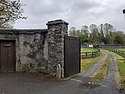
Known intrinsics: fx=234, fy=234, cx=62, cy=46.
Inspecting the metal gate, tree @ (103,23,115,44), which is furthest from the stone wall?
tree @ (103,23,115,44)

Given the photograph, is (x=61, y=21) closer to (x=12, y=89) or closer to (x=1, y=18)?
(x=12, y=89)

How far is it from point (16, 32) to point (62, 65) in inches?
152

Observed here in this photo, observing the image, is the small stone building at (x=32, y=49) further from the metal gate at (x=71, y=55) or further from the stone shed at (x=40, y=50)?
the metal gate at (x=71, y=55)

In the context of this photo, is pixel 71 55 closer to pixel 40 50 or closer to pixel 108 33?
pixel 40 50

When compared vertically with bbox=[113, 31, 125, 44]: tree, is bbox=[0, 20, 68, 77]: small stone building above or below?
below

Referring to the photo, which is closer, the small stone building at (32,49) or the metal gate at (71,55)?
the small stone building at (32,49)

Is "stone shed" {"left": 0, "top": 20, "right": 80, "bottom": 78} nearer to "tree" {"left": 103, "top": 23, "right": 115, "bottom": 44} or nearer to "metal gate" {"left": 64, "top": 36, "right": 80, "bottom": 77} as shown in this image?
"metal gate" {"left": 64, "top": 36, "right": 80, "bottom": 77}

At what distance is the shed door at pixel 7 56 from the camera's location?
14.9 m

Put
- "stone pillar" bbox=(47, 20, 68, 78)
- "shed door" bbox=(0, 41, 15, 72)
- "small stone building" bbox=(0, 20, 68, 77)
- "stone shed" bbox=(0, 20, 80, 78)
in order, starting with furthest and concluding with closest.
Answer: "shed door" bbox=(0, 41, 15, 72)
"small stone building" bbox=(0, 20, 68, 77)
"stone shed" bbox=(0, 20, 80, 78)
"stone pillar" bbox=(47, 20, 68, 78)

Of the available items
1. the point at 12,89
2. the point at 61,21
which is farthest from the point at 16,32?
the point at 12,89

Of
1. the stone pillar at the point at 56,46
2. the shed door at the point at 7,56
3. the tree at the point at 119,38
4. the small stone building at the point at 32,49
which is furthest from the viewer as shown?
the tree at the point at 119,38

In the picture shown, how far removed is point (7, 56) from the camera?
15.0 metres

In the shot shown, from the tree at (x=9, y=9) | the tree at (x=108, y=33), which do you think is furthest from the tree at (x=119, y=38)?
the tree at (x=9, y=9)

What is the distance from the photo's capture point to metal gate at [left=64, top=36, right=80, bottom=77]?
1395 centimetres
